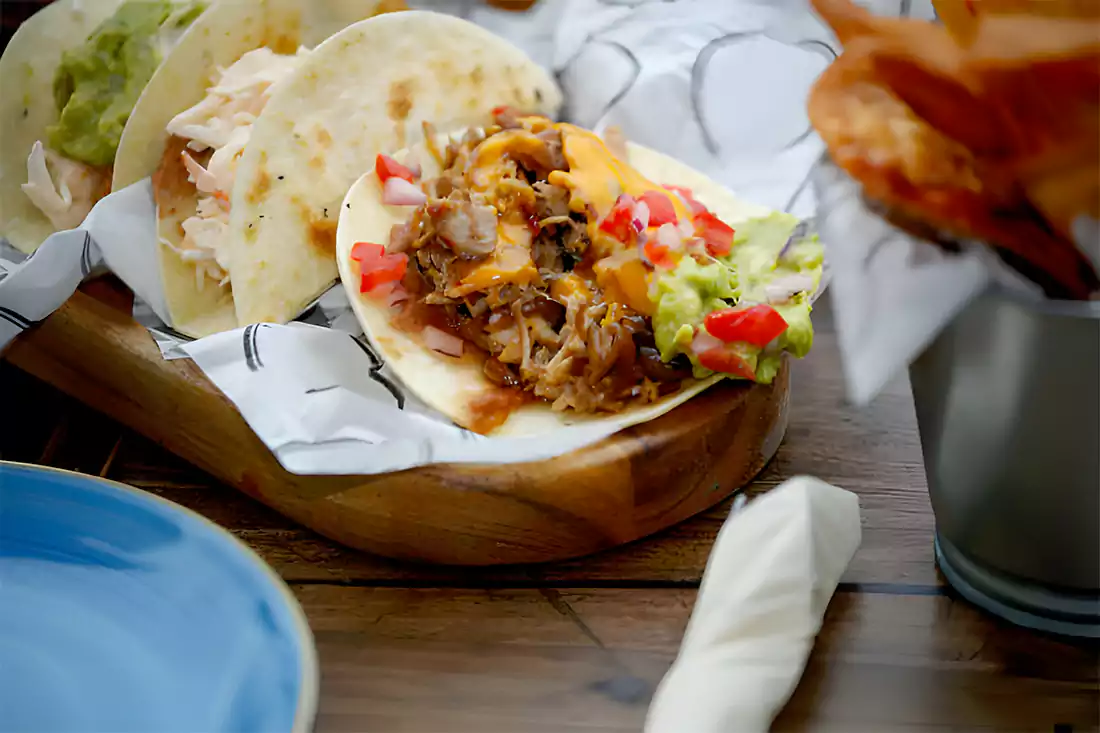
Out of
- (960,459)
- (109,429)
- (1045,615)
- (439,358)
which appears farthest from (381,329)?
(1045,615)

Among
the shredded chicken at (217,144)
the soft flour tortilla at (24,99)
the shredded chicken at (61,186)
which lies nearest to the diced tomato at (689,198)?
the shredded chicken at (217,144)

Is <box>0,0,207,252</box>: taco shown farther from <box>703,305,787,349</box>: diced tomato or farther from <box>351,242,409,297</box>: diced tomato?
<box>703,305,787,349</box>: diced tomato

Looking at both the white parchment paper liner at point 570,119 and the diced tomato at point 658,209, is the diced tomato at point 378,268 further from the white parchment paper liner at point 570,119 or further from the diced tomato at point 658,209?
the diced tomato at point 658,209

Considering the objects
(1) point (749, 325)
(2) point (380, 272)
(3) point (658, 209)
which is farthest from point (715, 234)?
(2) point (380, 272)

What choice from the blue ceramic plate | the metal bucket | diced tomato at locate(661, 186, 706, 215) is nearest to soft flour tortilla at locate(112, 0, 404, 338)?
the blue ceramic plate

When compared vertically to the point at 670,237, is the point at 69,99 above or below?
above

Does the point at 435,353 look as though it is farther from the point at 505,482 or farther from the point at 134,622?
the point at 134,622

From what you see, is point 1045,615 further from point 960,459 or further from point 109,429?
point 109,429
